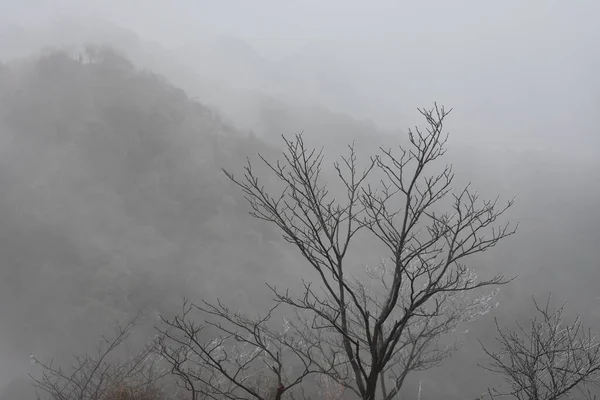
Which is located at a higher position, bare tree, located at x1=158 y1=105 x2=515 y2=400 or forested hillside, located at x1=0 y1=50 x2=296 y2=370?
forested hillside, located at x1=0 y1=50 x2=296 y2=370

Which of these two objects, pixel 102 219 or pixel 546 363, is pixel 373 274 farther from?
pixel 102 219

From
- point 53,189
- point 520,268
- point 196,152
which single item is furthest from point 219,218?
point 520,268

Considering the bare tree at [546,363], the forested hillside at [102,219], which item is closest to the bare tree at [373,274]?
the bare tree at [546,363]

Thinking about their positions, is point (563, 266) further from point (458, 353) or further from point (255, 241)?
point (255, 241)

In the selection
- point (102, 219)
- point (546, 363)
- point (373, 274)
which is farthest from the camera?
point (102, 219)

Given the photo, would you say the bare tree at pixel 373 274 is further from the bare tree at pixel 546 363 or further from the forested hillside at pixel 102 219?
the forested hillside at pixel 102 219

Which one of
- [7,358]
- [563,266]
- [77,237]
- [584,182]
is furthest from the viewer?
[584,182]

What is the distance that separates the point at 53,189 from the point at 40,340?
Result: 15.0m

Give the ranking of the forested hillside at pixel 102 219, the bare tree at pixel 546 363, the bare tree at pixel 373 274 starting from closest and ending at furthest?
the bare tree at pixel 373 274 < the bare tree at pixel 546 363 < the forested hillside at pixel 102 219

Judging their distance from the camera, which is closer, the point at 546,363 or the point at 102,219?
the point at 546,363

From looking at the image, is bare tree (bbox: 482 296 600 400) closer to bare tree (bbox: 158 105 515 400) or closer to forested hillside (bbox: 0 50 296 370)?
bare tree (bbox: 158 105 515 400)

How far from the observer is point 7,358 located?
2433 cm

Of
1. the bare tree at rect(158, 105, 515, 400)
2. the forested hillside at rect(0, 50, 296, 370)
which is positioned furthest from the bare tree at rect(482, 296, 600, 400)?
the forested hillside at rect(0, 50, 296, 370)

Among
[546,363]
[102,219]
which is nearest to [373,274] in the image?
[546,363]
